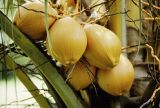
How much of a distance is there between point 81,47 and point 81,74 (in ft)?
0.34

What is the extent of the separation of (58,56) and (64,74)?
114 millimetres

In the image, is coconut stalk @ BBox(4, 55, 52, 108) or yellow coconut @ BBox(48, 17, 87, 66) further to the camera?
coconut stalk @ BBox(4, 55, 52, 108)

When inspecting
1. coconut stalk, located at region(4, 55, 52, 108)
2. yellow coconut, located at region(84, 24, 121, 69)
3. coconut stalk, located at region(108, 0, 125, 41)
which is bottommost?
coconut stalk, located at region(4, 55, 52, 108)

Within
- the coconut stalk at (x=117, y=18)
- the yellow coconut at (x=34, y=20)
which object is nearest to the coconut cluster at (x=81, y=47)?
the yellow coconut at (x=34, y=20)

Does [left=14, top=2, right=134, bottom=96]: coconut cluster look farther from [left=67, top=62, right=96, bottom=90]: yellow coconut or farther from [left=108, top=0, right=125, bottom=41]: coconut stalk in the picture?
[left=108, top=0, right=125, bottom=41]: coconut stalk

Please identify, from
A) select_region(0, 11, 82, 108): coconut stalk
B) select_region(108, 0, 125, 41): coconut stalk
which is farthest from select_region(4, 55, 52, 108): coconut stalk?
select_region(108, 0, 125, 41): coconut stalk

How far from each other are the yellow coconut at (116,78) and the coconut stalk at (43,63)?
3.4 inches

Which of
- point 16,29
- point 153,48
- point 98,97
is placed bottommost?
point 98,97

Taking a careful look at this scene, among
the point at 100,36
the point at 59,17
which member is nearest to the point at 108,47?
the point at 100,36

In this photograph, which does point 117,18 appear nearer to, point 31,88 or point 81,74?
point 81,74

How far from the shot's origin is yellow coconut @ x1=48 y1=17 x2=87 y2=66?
942 millimetres

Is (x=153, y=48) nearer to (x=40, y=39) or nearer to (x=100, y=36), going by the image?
(x=100, y=36)

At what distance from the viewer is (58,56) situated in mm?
957

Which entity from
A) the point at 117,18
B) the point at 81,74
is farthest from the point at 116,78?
the point at 117,18
